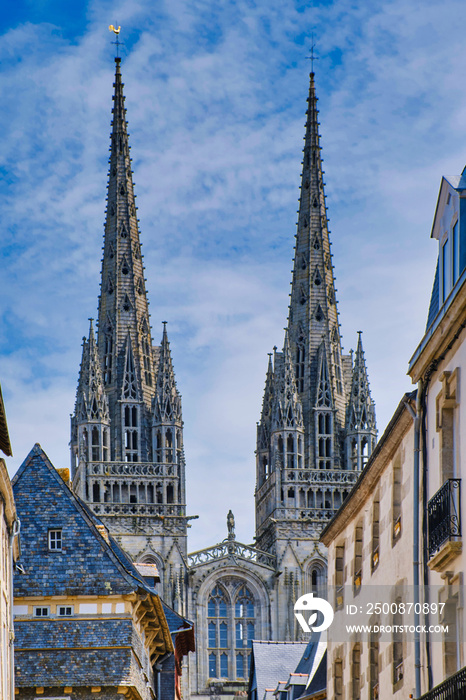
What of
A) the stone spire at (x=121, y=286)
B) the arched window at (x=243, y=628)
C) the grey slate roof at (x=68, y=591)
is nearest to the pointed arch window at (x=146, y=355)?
the stone spire at (x=121, y=286)

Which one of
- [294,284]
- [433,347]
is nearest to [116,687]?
[433,347]

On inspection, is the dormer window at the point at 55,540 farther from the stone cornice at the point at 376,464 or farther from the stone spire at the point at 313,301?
the stone spire at the point at 313,301

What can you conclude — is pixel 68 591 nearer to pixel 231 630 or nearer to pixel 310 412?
pixel 231 630

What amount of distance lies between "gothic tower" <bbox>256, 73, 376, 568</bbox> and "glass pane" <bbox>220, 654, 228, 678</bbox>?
805 centimetres

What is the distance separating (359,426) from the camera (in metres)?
115

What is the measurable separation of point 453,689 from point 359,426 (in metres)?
93.4

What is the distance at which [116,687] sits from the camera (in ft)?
121

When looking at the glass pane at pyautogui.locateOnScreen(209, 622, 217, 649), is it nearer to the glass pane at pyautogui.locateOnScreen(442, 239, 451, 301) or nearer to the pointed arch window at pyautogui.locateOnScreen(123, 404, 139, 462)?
the pointed arch window at pyautogui.locateOnScreen(123, 404, 139, 462)

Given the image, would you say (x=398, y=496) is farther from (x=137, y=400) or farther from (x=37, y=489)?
(x=137, y=400)

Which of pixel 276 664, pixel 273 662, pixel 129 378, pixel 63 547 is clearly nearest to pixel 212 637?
pixel 129 378

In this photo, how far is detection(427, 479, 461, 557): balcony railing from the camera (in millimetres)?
24469

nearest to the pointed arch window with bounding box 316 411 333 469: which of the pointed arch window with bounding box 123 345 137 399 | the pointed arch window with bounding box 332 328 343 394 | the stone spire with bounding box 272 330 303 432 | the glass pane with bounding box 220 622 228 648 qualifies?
the stone spire with bounding box 272 330 303 432

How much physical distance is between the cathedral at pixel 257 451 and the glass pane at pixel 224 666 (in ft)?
0.32

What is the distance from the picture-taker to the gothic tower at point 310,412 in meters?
112
